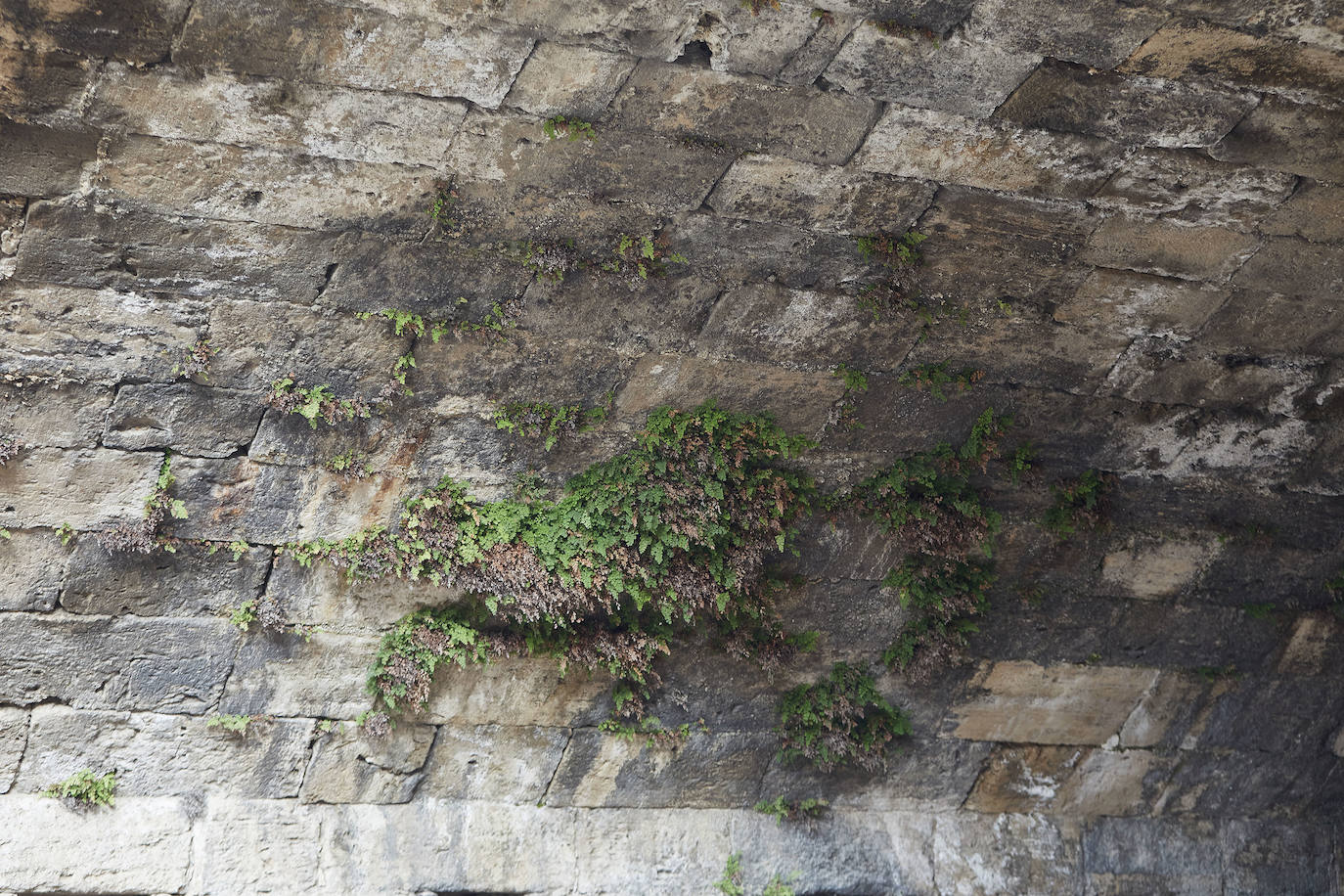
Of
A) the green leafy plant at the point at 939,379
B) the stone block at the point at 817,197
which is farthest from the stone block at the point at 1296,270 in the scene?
the stone block at the point at 817,197

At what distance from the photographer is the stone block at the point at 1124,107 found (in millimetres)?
3939

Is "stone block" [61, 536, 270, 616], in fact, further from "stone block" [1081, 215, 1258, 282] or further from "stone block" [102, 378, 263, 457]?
"stone block" [1081, 215, 1258, 282]

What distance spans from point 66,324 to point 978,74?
3580mm

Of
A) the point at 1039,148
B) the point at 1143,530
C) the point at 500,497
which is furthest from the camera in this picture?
the point at 1143,530

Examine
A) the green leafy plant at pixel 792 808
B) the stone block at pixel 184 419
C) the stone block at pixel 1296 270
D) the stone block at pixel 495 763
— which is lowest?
the green leafy plant at pixel 792 808

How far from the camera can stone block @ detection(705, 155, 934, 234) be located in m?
4.23

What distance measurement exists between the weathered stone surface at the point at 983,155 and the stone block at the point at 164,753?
3771mm

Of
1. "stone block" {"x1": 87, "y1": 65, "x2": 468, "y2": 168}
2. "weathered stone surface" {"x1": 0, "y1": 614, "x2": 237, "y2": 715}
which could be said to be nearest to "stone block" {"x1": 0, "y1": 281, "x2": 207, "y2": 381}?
"stone block" {"x1": 87, "y1": 65, "x2": 468, "y2": 168}

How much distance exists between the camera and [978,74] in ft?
12.8

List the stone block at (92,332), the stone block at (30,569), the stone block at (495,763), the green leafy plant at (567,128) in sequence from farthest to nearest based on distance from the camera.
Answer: the stone block at (495,763)
the stone block at (30,569)
the stone block at (92,332)
the green leafy plant at (567,128)

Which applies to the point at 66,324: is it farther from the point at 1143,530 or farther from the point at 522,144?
the point at 1143,530

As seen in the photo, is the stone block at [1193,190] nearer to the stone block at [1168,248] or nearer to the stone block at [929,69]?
the stone block at [1168,248]

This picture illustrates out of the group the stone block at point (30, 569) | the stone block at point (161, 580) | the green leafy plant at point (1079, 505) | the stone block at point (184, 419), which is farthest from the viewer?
the green leafy plant at point (1079, 505)

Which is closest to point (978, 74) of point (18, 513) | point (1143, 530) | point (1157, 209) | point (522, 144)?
point (1157, 209)
